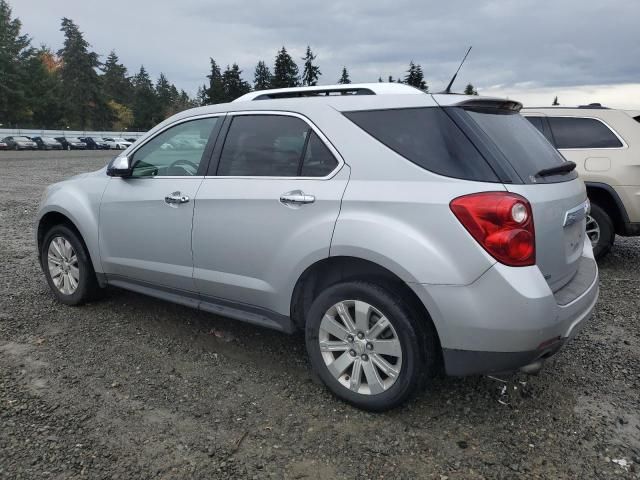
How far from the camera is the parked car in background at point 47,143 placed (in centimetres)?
4981

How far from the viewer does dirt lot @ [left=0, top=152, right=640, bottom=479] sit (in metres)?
2.64

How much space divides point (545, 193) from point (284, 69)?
69.5m

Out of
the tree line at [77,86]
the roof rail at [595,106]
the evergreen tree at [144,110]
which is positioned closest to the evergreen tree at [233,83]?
the tree line at [77,86]

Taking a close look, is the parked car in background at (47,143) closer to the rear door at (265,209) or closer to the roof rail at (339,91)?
the roof rail at (339,91)

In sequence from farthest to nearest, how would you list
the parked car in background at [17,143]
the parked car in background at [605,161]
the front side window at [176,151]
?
the parked car in background at [17,143], the parked car in background at [605,161], the front side window at [176,151]

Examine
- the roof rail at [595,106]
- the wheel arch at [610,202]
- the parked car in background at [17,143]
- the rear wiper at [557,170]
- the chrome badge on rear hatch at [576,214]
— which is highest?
the roof rail at [595,106]

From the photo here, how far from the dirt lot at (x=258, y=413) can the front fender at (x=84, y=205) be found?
2.21 ft

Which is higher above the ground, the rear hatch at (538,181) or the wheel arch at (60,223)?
the rear hatch at (538,181)

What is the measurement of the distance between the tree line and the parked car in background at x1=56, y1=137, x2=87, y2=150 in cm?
1426

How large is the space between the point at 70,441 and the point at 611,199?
5.94 metres

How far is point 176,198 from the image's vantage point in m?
3.81

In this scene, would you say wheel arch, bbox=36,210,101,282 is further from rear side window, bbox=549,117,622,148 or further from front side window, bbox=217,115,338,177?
rear side window, bbox=549,117,622,148

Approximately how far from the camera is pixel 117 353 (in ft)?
12.8

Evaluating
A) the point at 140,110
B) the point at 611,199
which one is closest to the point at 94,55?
the point at 140,110
